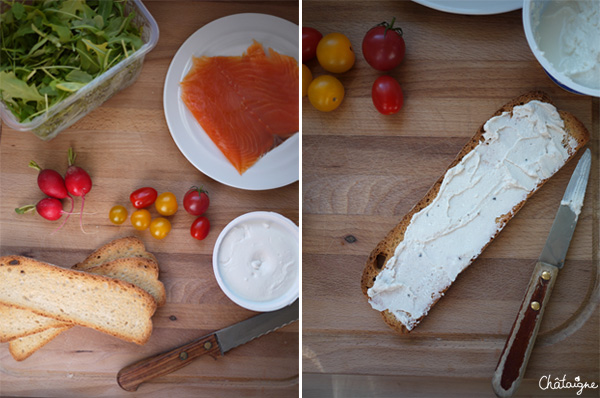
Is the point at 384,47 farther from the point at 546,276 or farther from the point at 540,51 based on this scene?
the point at 546,276

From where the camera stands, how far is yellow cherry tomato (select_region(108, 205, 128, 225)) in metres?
1.20

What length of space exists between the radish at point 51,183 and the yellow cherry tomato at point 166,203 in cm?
23

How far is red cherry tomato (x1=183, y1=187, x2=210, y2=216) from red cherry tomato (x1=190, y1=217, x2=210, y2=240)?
0.06 feet

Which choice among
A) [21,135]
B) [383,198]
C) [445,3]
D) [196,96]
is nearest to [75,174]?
[21,135]

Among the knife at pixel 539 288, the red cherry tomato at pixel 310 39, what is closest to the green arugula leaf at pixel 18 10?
the red cherry tomato at pixel 310 39

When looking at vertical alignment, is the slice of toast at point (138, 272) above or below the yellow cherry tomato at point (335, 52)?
below

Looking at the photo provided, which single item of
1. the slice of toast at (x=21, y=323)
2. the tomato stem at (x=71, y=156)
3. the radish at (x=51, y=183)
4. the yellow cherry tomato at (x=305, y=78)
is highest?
the yellow cherry tomato at (x=305, y=78)

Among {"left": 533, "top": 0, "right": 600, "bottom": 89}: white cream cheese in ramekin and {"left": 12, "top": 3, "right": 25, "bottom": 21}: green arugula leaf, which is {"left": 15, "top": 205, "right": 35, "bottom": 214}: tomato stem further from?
{"left": 533, "top": 0, "right": 600, "bottom": 89}: white cream cheese in ramekin

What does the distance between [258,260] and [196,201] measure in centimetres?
20

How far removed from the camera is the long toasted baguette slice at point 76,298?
3.88 feet

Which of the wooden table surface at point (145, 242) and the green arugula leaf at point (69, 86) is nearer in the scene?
the green arugula leaf at point (69, 86)

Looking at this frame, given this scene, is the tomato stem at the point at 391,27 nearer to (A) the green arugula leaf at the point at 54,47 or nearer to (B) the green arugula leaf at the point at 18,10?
(A) the green arugula leaf at the point at 54,47

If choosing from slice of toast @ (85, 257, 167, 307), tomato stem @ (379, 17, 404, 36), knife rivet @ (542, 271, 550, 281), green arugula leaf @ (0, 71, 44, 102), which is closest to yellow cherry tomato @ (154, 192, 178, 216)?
slice of toast @ (85, 257, 167, 307)

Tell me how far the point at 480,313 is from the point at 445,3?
0.72 meters
